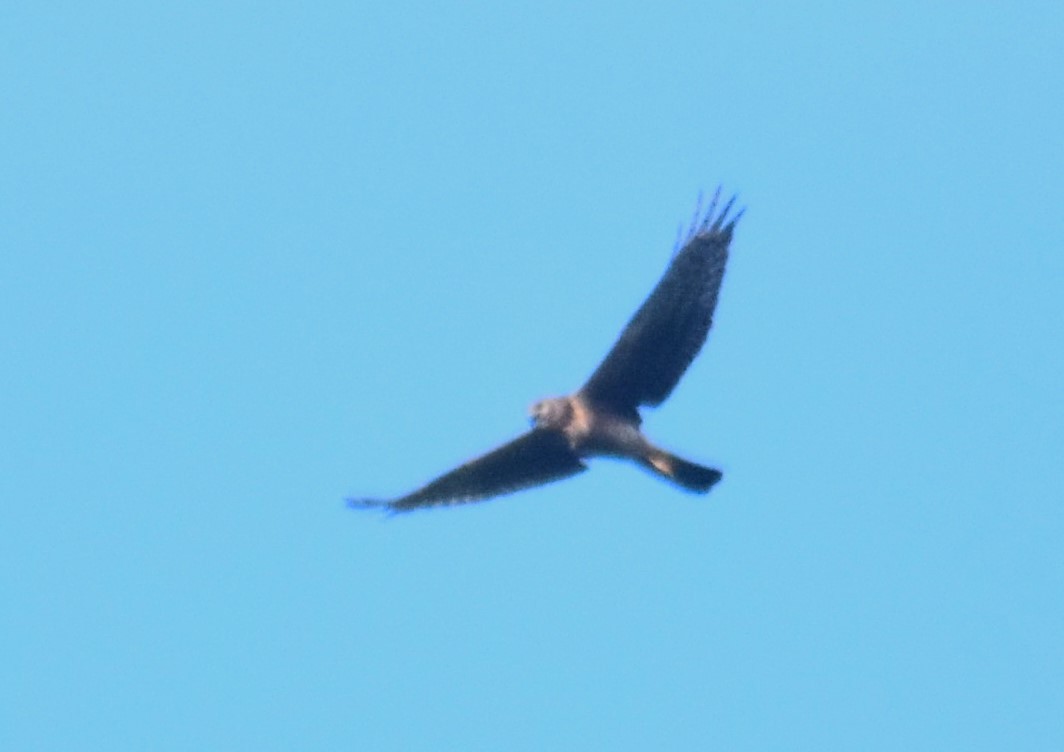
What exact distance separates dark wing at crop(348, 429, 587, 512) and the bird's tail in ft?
3.26

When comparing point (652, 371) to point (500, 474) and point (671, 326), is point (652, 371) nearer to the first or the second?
point (671, 326)

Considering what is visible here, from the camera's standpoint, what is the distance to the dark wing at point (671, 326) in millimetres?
13461

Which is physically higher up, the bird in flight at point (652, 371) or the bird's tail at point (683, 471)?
the bird in flight at point (652, 371)

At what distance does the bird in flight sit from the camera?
13.5 meters

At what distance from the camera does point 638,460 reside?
1377 cm

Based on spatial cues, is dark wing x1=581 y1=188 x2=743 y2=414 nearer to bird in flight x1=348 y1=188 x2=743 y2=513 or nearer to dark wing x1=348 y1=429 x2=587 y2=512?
bird in flight x1=348 y1=188 x2=743 y2=513

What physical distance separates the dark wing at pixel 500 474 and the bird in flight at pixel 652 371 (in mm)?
166

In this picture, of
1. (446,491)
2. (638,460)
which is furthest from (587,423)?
(446,491)

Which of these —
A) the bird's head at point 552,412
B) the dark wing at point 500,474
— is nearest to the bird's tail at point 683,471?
the bird's head at point 552,412

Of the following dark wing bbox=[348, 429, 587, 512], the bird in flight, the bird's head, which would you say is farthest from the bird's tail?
dark wing bbox=[348, 429, 587, 512]

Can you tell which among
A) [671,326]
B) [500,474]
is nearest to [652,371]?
[671,326]

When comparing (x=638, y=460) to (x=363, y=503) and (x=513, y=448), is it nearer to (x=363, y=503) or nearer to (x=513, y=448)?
(x=513, y=448)

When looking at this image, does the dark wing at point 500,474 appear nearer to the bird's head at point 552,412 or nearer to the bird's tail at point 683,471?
the bird's head at point 552,412

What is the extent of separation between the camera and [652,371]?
45.1ft
